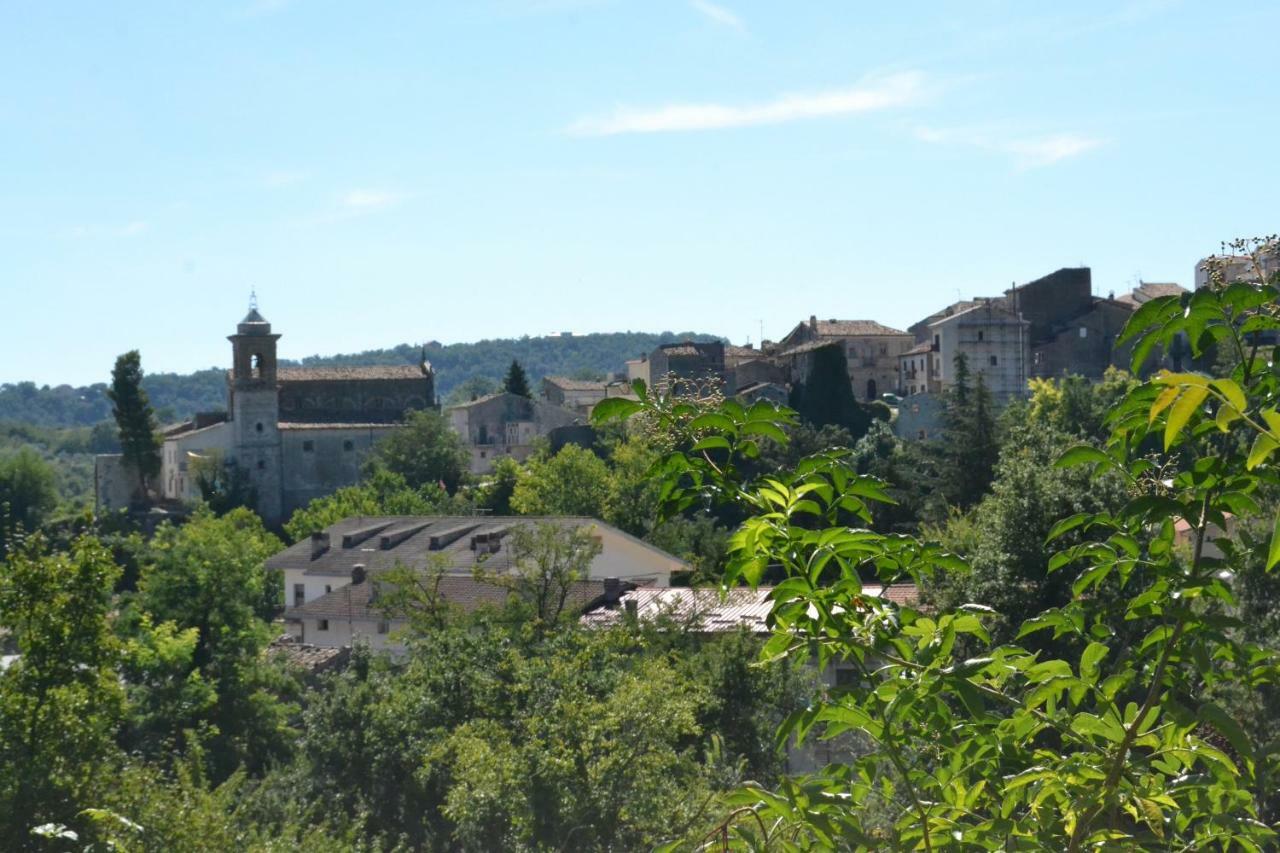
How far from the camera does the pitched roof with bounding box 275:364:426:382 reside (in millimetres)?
88438

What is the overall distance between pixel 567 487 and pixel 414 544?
38.2 ft

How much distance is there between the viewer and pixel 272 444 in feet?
266

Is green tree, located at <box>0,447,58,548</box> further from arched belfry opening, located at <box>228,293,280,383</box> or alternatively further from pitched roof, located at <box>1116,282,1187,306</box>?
pitched roof, located at <box>1116,282,1187,306</box>

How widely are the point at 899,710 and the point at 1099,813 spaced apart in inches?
16.7

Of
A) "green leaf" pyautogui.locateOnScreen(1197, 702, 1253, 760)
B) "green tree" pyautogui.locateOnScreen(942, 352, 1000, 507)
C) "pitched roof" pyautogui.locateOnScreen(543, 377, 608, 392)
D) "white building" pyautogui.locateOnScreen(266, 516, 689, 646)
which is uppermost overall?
"pitched roof" pyautogui.locateOnScreen(543, 377, 608, 392)

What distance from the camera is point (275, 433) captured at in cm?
8162

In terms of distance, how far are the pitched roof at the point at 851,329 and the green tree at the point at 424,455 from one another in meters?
19.7

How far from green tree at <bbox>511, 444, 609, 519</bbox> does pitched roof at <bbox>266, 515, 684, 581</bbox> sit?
18.7ft

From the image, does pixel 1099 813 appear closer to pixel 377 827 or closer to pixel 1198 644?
pixel 1198 644

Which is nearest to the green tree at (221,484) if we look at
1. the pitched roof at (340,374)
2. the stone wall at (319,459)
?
the stone wall at (319,459)

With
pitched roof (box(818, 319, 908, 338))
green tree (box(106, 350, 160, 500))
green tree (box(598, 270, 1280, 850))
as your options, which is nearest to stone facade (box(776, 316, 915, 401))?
pitched roof (box(818, 319, 908, 338))

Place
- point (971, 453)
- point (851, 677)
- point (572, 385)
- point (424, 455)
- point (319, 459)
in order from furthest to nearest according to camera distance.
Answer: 1. point (572, 385)
2. point (319, 459)
3. point (424, 455)
4. point (971, 453)
5. point (851, 677)

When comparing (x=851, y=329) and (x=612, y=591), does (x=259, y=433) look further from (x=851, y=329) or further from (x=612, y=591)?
(x=612, y=591)

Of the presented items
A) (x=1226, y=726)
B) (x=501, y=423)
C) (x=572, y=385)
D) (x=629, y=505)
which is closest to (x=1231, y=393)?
(x=1226, y=726)
